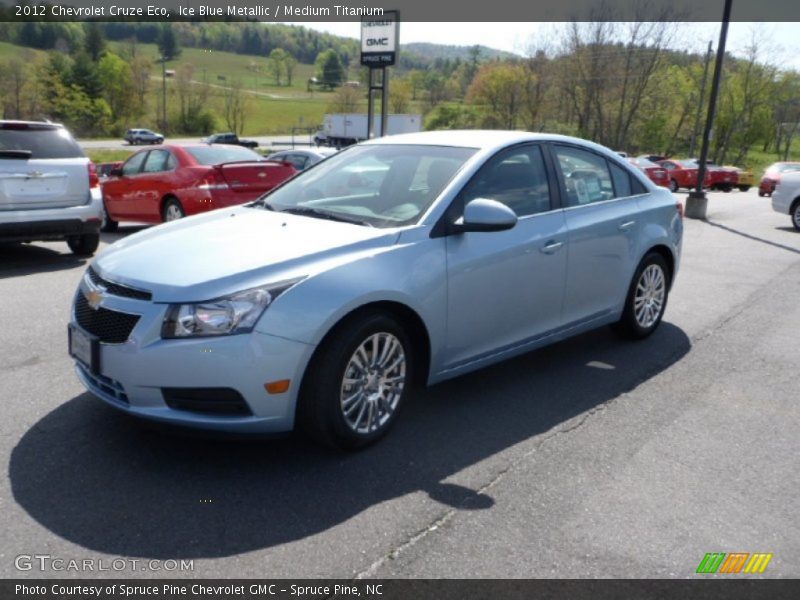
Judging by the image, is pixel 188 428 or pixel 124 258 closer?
pixel 188 428

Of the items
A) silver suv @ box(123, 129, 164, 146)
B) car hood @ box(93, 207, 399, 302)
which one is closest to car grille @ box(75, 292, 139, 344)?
car hood @ box(93, 207, 399, 302)

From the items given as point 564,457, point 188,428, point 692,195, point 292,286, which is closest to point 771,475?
point 564,457

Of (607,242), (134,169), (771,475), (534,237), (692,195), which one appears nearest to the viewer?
(771,475)

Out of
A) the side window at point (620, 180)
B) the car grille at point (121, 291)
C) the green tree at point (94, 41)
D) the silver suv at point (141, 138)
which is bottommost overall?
the silver suv at point (141, 138)

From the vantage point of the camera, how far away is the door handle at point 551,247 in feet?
15.2

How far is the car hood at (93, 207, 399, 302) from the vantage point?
3396 millimetres

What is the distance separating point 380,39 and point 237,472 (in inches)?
578

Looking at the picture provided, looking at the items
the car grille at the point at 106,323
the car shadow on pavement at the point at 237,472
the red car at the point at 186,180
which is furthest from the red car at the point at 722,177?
the car grille at the point at 106,323

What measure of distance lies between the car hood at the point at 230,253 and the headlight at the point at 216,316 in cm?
4

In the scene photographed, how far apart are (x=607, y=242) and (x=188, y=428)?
3.28 meters

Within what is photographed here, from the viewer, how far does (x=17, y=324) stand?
5.93 m

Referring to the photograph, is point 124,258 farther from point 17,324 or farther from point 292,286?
point 17,324

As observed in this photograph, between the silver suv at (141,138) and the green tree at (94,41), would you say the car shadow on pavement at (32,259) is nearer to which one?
the silver suv at (141,138)

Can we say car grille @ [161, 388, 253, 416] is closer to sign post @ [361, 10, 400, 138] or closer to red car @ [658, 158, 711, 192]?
sign post @ [361, 10, 400, 138]
